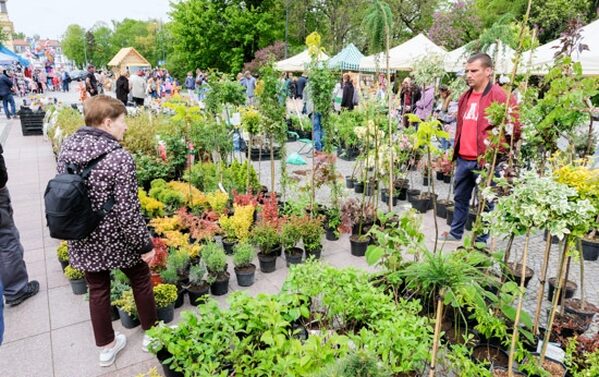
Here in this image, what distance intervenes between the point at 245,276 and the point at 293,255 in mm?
619

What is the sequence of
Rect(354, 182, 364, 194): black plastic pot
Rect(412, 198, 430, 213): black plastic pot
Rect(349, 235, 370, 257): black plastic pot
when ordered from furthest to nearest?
1. Rect(354, 182, 364, 194): black plastic pot
2. Rect(412, 198, 430, 213): black plastic pot
3. Rect(349, 235, 370, 257): black plastic pot

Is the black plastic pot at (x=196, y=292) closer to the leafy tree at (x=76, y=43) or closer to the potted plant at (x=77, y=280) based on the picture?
the potted plant at (x=77, y=280)

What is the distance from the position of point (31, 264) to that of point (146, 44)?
59896 mm

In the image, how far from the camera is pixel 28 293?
3.62 meters

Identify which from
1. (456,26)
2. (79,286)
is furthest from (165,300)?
(456,26)

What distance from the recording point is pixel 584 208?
6.07ft

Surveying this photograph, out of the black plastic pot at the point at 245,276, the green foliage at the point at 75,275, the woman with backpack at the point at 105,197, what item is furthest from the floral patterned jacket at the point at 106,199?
the black plastic pot at the point at 245,276

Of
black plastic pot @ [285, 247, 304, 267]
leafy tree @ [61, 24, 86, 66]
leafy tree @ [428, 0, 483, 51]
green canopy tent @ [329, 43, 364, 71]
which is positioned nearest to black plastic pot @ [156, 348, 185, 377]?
black plastic pot @ [285, 247, 304, 267]

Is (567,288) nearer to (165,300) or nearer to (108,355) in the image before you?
(165,300)

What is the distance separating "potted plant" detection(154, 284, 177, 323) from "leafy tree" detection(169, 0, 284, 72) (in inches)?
1033

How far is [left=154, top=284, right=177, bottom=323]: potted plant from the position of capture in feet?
10.4

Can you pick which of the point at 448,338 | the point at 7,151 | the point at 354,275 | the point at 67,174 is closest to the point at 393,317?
the point at 354,275

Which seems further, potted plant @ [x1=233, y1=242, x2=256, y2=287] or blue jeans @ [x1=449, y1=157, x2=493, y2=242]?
blue jeans @ [x1=449, y1=157, x2=493, y2=242]

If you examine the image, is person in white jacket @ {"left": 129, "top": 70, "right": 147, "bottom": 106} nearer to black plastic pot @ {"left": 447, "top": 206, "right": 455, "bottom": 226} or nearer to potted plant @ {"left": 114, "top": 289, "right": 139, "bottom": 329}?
black plastic pot @ {"left": 447, "top": 206, "right": 455, "bottom": 226}
